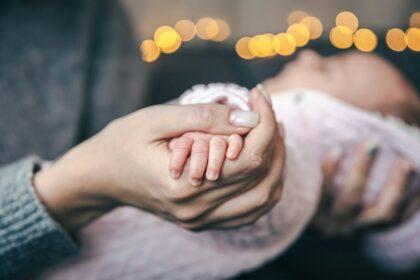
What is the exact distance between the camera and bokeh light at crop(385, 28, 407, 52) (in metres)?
0.65

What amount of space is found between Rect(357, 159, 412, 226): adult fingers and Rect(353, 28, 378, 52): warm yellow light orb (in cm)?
19

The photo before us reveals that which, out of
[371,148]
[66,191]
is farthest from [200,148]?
[371,148]

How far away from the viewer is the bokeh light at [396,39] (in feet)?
2.15

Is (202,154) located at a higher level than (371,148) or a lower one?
higher

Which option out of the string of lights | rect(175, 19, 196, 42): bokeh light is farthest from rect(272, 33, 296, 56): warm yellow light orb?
rect(175, 19, 196, 42): bokeh light

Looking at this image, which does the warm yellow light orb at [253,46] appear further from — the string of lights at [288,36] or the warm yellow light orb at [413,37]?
the warm yellow light orb at [413,37]

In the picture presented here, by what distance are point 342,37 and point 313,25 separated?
6 centimetres

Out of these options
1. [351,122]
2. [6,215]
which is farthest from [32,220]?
[351,122]

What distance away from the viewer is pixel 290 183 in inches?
19.4

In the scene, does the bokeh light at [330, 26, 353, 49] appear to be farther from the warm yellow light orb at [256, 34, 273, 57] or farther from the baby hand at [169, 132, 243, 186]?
the baby hand at [169, 132, 243, 186]

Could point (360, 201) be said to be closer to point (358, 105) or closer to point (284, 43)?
point (358, 105)

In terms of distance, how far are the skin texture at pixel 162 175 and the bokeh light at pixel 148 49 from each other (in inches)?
6.1

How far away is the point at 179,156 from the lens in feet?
0.96

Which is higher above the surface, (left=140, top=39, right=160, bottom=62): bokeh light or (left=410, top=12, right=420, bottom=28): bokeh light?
(left=140, top=39, right=160, bottom=62): bokeh light
